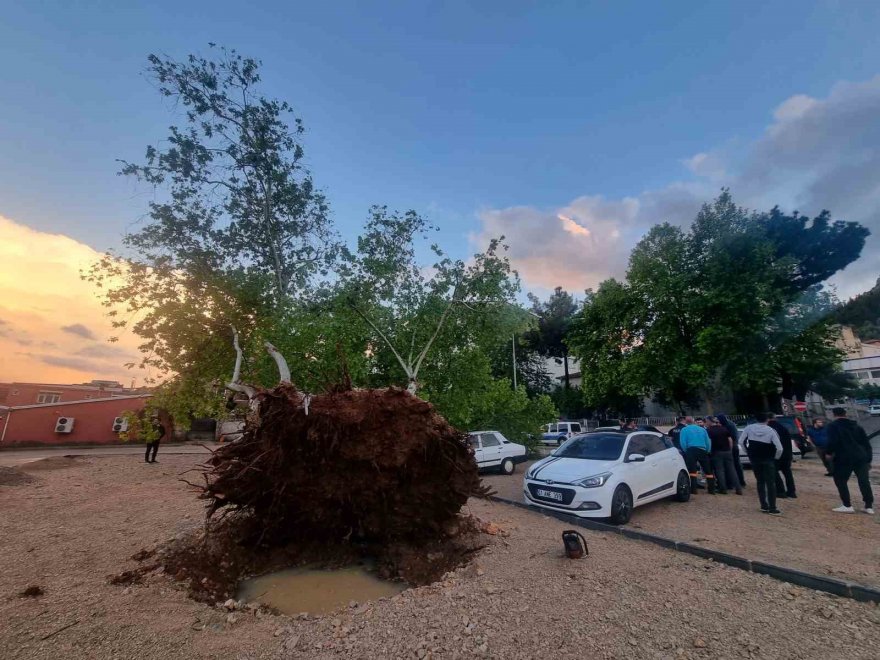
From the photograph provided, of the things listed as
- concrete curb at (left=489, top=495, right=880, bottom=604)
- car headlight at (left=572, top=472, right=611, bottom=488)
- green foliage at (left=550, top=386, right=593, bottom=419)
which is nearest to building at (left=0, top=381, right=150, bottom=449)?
car headlight at (left=572, top=472, right=611, bottom=488)

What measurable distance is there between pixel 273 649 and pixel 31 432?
32378 mm

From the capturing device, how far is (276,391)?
17.2ft

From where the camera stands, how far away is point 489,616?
12.3 ft

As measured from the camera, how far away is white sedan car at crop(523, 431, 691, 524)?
22.6 feet

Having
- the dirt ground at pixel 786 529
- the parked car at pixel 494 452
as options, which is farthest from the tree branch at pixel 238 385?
the parked car at pixel 494 452

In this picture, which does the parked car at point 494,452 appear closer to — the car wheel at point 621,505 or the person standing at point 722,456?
the person standing at point 722,456

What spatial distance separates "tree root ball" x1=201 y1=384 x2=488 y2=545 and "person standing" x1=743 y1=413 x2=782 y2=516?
18.7 ft

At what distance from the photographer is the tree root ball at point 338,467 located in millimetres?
5164

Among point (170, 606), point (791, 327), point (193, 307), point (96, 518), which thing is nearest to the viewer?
point (170, 606)

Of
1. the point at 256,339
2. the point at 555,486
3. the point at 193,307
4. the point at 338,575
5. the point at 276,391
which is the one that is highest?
the point at 193,307

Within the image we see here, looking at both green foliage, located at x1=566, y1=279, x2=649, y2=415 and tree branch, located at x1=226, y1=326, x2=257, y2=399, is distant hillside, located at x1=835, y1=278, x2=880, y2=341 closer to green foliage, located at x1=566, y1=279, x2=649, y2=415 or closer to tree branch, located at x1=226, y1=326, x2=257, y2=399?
green foliage, located at x1=566, y1=279, x2=649, y2=415

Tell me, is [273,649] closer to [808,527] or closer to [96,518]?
[96,518]

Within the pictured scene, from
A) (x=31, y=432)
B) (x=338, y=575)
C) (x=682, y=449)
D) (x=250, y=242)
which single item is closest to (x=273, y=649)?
(x=338, y=575)

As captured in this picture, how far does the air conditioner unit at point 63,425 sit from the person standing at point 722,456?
34.5 meters
